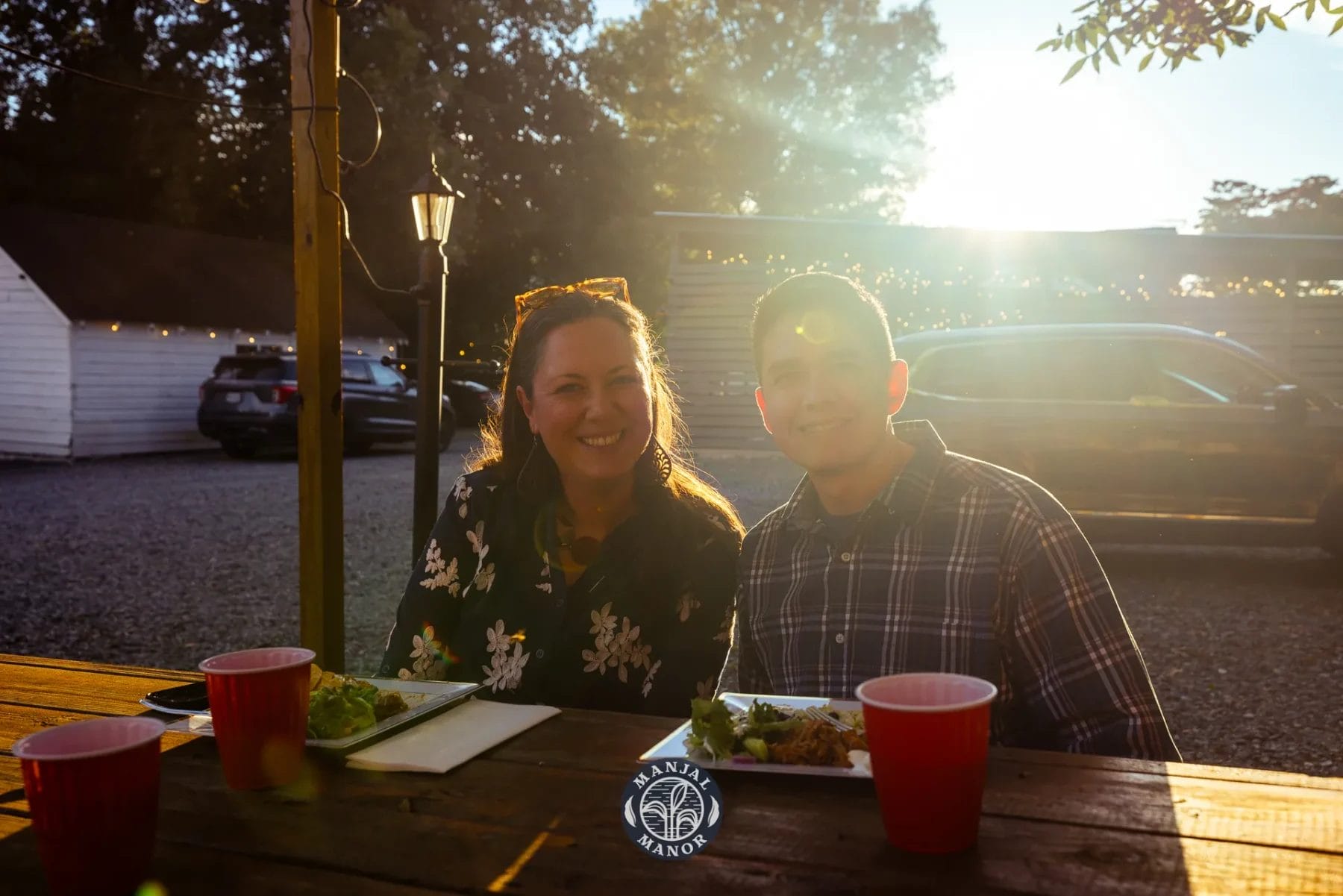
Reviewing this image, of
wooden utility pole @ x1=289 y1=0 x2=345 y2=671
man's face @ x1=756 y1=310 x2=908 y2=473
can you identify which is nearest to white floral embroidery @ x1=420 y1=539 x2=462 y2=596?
man's face @ x1=756 y1=310 x2=908 y2=473

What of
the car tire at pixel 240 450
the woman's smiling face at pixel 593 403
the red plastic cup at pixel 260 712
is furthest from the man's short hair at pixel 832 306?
the car tire at pixel 240 450

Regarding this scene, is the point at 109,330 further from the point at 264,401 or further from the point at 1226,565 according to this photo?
the point at 1226,565

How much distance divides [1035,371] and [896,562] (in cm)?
696

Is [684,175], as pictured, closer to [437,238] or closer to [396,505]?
[396,505]

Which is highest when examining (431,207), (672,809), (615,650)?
(431,207)

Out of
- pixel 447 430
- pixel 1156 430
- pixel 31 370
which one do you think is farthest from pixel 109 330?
pixel 1156 430

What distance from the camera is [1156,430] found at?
8.37m

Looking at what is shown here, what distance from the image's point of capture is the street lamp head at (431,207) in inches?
247

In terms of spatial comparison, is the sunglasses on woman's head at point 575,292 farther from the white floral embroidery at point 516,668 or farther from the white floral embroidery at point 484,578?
the white floral embroidery at point 516,668

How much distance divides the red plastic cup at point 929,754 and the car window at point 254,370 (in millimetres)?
17773

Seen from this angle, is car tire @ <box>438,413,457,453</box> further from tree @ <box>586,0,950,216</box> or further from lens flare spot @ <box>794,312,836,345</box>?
tree @ <box>586,0,950,216</box>

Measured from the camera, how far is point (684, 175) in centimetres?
4162

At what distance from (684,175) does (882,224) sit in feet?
79.9

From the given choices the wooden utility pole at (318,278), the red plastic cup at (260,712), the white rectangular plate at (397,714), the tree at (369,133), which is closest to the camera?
the red plastic cup at (260,712)
